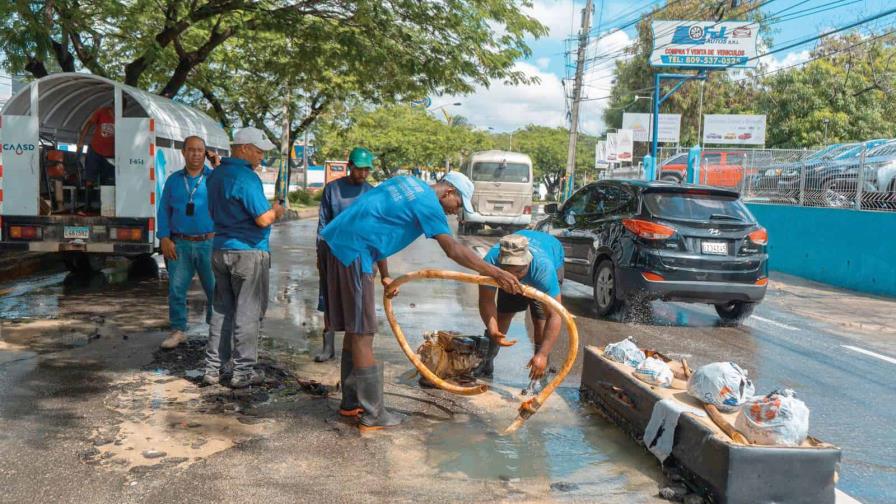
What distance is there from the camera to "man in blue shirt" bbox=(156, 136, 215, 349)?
6.47m

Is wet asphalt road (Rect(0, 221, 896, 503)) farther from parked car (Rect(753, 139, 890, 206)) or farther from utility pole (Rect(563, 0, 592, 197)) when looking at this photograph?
utility pole (Rect(563, 0, 592, 197))

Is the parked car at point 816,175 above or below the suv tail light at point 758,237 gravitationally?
above

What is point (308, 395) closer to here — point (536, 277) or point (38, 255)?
point (536, 277)

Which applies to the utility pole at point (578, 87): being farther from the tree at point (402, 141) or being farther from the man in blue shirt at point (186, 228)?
the man in blue shirt at point (186, 228)

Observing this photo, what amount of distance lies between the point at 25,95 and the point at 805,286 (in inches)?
502

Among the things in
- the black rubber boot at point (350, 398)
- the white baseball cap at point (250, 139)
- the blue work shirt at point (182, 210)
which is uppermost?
the white baseball cap at point (250, 139)

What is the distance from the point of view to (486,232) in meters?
24.7

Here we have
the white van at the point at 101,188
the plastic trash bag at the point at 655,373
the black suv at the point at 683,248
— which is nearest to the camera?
the plastic trash bag at the point at 655,373

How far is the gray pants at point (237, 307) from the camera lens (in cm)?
543

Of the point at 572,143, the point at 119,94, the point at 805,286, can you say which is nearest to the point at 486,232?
the point at 572,143

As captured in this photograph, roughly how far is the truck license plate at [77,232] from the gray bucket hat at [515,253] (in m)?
6.32

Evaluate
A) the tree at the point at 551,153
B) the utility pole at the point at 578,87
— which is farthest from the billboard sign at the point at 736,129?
the tree at the point at 551,153

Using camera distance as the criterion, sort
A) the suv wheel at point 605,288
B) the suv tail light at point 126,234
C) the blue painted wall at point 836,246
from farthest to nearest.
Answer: the blue painted wall at point 836,246 → the suv tail light at point 126,234 → the suv wheel at point 605,288

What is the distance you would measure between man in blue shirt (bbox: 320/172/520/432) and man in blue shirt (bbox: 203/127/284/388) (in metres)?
0.87
